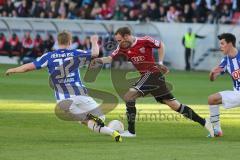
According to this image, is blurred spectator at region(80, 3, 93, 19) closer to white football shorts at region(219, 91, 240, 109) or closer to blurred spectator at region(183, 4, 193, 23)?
blurred spectator at region(183, 4, 193, 23)

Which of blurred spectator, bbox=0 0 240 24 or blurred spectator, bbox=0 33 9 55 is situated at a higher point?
blurred spectator, bbox=0 0 240 24

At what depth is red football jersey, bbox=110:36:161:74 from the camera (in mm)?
15094

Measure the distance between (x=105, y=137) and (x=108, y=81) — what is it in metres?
15.8

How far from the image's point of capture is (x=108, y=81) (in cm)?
3014

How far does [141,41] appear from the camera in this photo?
15133 mm

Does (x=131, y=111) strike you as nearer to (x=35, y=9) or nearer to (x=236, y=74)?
(x=236, y=74)

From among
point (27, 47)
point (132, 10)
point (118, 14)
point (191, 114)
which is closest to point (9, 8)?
point (27, 47)

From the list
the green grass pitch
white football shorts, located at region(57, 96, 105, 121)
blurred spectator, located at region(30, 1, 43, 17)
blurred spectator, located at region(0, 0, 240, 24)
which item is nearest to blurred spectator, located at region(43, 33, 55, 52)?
blurred spectator, located at region(0, 0, 240, 24)

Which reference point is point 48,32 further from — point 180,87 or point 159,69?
point 159,69

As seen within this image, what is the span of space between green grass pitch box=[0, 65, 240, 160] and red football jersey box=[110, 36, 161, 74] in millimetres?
1229

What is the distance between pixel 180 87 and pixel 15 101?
26.6ft

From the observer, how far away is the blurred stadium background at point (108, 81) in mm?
12570

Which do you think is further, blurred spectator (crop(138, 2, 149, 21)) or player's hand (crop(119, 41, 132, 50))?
blurred spectator (crop(138, 2, 149, 21))

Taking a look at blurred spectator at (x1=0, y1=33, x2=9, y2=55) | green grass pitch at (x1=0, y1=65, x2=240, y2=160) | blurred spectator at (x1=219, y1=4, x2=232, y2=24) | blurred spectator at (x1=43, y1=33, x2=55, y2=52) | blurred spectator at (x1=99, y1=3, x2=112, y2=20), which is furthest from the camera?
blurred spectator at (x1=99, y1=3, x2=112, y2=20)
